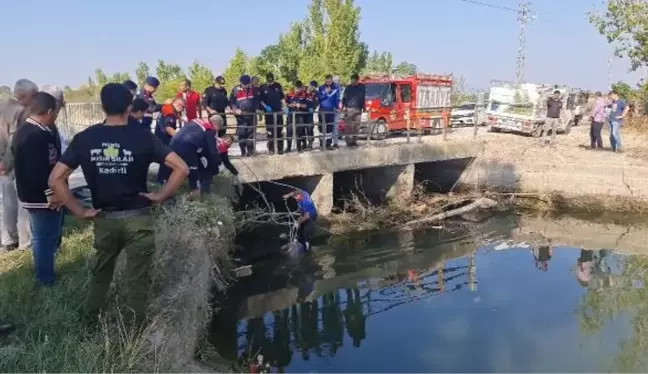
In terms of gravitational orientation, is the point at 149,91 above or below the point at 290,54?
below

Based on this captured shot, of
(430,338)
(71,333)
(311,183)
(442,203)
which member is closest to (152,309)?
(71,333)

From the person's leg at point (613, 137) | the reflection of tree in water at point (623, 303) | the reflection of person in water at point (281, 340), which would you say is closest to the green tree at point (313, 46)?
the person's leg at point (613, 137)

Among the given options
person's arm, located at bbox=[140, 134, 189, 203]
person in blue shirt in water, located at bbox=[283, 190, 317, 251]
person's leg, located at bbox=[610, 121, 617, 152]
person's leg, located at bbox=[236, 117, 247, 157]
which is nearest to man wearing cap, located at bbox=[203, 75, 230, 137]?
person's leg, located at bbox=[236, 117, 247, 157]

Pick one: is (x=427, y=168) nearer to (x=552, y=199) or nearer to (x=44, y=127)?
(x=552, y=199)

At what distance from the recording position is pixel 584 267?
10.3 meters

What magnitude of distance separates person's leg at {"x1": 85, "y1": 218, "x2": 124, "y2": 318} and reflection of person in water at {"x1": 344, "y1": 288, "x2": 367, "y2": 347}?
12.2ft

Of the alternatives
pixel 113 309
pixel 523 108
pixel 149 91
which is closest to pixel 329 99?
pixel 149 91

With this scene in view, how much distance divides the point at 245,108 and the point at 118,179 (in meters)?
6.90

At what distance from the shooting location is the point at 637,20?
18844 millimetres

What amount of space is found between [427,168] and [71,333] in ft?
42.3

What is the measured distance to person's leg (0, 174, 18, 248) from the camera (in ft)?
18.6

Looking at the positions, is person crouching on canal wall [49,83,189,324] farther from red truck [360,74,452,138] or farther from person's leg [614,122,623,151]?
person's leg [614,122,623,151]

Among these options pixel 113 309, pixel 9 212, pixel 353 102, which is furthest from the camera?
pixel 353 102

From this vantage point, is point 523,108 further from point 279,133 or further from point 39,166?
point 39,166
